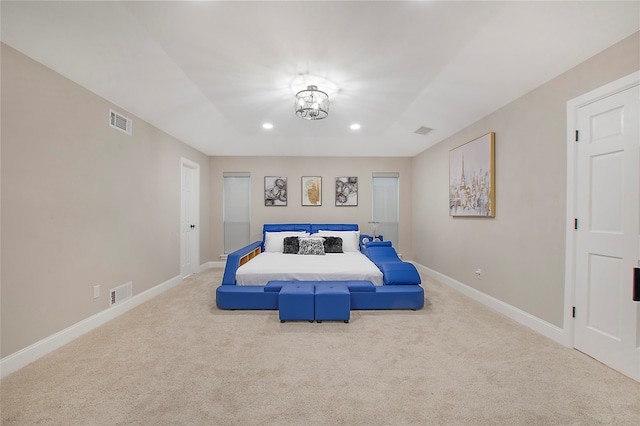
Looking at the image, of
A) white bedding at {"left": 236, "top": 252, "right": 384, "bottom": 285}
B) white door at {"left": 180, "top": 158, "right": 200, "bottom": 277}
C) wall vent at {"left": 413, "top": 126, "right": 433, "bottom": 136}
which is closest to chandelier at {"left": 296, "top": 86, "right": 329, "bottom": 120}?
white bedding at {"left": 236, "top": 252, "right": 384, "bottom": 285}

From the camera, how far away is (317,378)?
6.57ft

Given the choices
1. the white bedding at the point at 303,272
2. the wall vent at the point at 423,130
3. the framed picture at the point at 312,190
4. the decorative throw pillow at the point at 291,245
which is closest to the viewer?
the white bedding at the point at 303,272

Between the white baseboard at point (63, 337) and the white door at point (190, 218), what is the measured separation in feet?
4.66

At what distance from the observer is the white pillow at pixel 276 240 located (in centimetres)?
510

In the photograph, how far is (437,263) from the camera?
4977mm

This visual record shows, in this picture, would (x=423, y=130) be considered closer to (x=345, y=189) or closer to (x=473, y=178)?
(x=473, y=178)

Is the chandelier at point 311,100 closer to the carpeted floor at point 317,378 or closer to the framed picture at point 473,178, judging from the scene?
the framed picture at point 473,178

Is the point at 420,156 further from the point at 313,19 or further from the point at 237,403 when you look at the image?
the point at 237,403

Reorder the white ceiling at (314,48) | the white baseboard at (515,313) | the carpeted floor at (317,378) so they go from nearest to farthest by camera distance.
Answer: the carpeted floor at (317,378) → the white ceiling at (314,48) → the white baseboard at (515,313)

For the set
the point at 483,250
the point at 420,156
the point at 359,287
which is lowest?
the point at 359,287

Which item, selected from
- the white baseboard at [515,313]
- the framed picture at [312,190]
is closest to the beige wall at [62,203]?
the framed picture at [312,190]

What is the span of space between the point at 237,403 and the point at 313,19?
276 centimetres

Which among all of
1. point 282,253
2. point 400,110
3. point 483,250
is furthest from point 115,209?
point 483,250

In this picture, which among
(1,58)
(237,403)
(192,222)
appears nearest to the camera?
(237,403)
